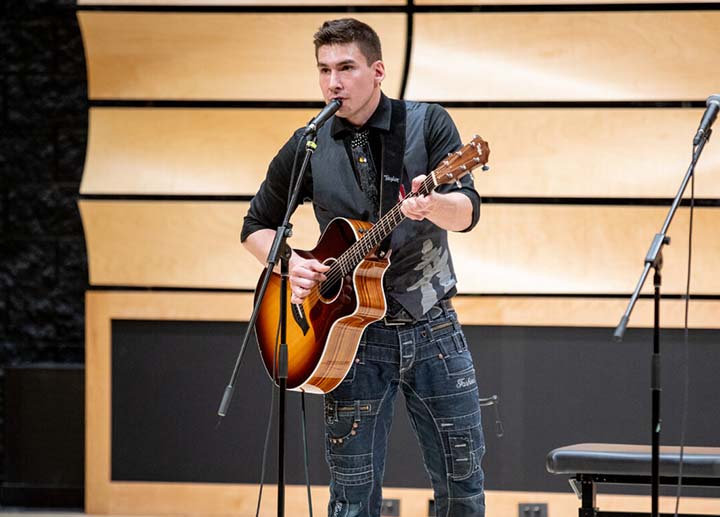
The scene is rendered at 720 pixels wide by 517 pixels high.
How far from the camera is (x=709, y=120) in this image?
2.56 metres

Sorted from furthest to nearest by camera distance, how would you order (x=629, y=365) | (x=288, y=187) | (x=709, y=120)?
(x=629, y=365)
(x=288, y=187)
(x=709, y=120)

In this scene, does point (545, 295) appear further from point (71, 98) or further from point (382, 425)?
point (71, 98)

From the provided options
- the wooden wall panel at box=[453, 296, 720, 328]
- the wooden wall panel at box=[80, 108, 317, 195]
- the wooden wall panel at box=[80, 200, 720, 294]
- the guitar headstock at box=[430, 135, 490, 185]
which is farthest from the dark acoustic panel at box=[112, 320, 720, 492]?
the guitar headstock at box=[430, 135, 490, 185]

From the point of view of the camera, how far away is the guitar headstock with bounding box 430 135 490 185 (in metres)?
2.47

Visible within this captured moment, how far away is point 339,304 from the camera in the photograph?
277 centimetres

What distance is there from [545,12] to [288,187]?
1.78m

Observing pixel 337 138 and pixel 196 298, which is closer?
pixel 337 138

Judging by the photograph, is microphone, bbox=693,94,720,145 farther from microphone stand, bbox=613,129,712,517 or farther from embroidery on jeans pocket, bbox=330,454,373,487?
embroidery on jeans pocket, bbox=330,454,373,487

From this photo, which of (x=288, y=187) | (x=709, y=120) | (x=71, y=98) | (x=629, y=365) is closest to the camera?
(x=709, y=120)

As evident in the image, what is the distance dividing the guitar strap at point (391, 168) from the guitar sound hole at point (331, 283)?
153 mm

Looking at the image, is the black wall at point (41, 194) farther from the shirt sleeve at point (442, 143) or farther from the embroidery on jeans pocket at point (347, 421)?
the shirt sleeve at point (442, 143)

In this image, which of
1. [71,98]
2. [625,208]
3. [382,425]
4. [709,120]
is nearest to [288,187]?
[382,425]

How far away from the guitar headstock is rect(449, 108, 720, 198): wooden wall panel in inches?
65.9

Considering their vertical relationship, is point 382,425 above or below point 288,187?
below
